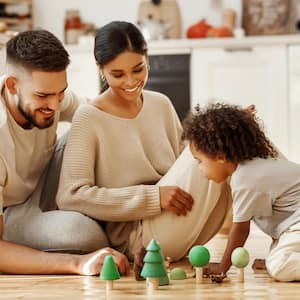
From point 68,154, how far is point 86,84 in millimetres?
2664

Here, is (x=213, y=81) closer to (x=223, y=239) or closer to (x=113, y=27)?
(x=223, y=239)

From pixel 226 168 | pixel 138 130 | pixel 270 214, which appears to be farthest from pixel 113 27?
pixel 270 214

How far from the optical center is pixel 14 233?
243 cm

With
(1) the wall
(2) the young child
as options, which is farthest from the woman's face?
(1) the wall

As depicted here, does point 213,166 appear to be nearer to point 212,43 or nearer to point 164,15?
point 212,43

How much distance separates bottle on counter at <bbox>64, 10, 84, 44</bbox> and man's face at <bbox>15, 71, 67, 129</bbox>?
9.86 feet

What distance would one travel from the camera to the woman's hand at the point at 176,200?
233cm

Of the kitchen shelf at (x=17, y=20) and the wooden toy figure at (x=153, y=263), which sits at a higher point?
the kitchen shelf at (x=17, y=20)

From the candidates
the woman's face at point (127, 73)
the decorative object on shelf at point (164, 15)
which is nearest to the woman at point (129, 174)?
the woman's face at point (127, 73)

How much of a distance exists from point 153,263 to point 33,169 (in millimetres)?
668

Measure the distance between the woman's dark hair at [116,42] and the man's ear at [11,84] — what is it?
0.26 metres

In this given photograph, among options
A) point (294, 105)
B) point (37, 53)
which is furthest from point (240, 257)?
point (294, 105)

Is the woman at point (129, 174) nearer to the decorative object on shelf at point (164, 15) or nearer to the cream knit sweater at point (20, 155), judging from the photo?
the cream knit sweater at point (20, 155)

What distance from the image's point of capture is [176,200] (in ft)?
7.66
